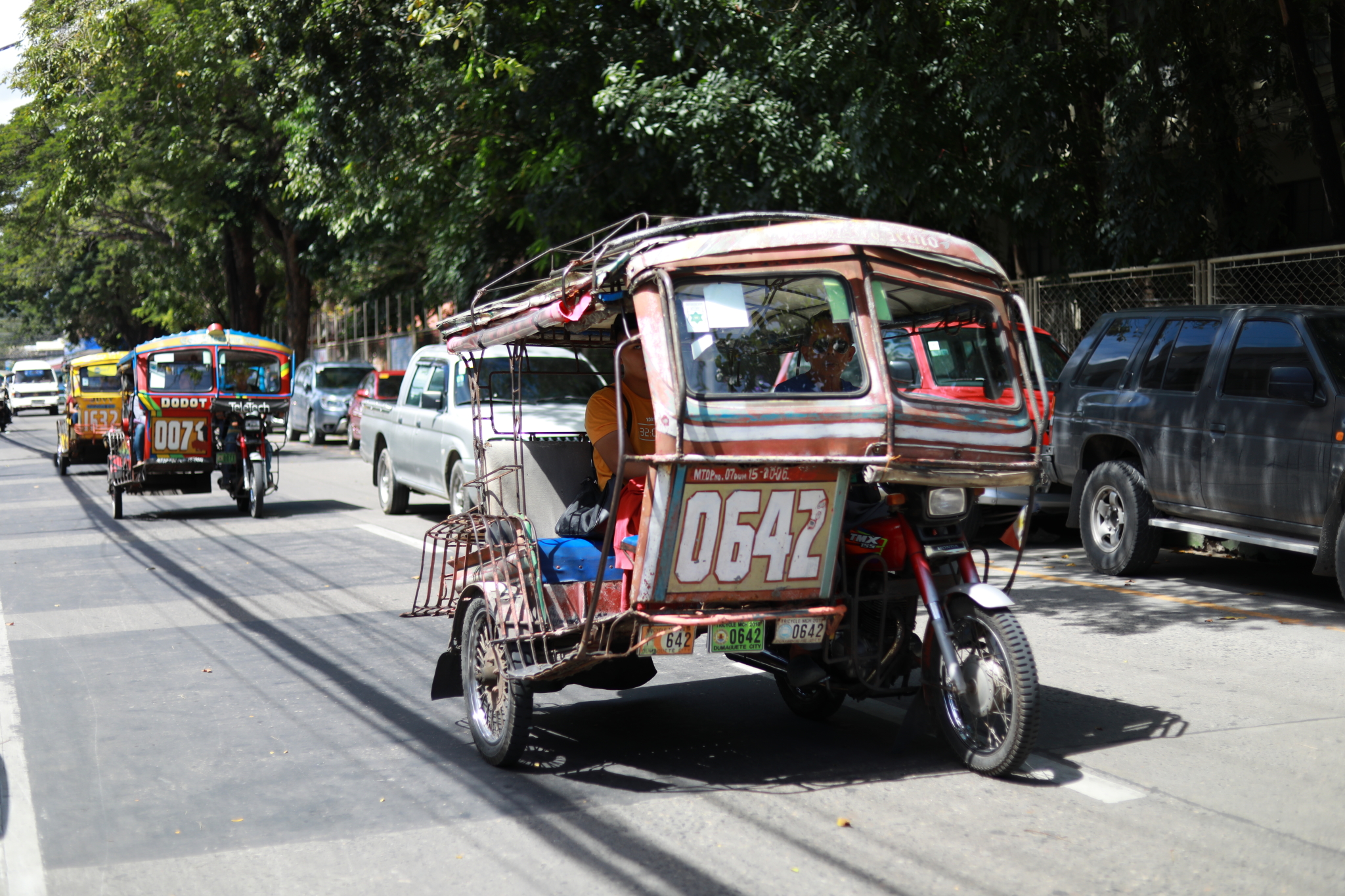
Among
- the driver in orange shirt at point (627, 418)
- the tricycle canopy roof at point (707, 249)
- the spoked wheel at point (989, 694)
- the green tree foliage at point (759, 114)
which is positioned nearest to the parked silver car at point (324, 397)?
the green tree foliage at point (759, 114)

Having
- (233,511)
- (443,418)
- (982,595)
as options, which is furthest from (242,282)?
(982,595)

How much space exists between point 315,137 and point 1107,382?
51.1 feet

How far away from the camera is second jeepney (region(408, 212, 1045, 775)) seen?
5215 mm

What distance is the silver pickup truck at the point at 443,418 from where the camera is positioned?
35.3 feet

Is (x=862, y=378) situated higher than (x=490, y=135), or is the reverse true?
(x=490, y=135)

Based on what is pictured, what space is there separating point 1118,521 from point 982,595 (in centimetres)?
600

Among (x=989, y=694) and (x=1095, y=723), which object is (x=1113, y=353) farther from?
(x=989, y=694)

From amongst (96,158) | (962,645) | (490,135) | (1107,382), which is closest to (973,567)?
(962,645)

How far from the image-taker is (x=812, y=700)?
6500 mm

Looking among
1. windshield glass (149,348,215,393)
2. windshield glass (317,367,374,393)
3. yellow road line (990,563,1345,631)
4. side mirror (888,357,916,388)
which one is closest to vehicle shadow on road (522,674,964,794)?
side mirror (888,357,916,388)

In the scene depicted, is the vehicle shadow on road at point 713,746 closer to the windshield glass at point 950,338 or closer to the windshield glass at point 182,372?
the windshield glass at point 950,338

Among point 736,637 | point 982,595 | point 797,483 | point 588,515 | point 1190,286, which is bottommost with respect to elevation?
point 736,637

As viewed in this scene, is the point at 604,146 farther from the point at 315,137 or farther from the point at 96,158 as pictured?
the point at 96,158

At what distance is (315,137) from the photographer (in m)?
22.5
